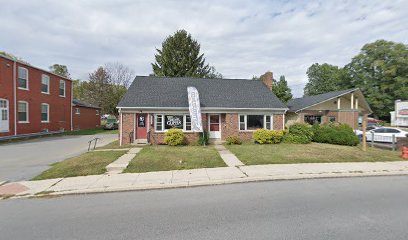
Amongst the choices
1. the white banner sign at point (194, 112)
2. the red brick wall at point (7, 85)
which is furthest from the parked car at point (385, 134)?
the red brick wall at point (7, 85)

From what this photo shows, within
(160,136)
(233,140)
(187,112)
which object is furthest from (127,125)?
(233,140)

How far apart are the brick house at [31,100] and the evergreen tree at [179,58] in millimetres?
14156

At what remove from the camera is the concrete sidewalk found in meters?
6.43

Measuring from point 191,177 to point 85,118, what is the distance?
30.0 metres

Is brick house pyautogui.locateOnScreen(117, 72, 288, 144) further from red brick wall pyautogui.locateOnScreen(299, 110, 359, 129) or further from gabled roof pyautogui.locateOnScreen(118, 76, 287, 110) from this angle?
red brick wall pyautogui.locateOnScreen(299, 110, 359, 129)

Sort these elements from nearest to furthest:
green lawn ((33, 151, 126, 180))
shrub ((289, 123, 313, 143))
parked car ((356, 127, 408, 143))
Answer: green lawn ((33, 151, 126, 180)) < shrub ((289, 123, 313, 143)) < parked car ((356, 127, 408, 143))

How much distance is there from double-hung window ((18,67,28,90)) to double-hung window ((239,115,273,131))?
2064 cm

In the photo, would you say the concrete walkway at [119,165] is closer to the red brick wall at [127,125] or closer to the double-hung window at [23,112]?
the red brick wall at [127,125]

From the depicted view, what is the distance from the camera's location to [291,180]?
7.29 m

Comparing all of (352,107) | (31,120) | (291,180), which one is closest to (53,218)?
(291,180)

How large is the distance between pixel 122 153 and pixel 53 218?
23.1ft

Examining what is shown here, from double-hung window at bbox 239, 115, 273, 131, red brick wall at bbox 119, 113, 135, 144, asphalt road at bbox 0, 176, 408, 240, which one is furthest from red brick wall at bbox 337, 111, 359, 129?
red brick wall at bbox 119, 113, 135, 144


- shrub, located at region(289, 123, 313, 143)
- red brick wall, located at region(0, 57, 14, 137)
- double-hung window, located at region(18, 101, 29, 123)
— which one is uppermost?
red brick wall, located at region(0, 57, 14, 137)

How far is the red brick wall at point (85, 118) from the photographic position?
2945 cm
